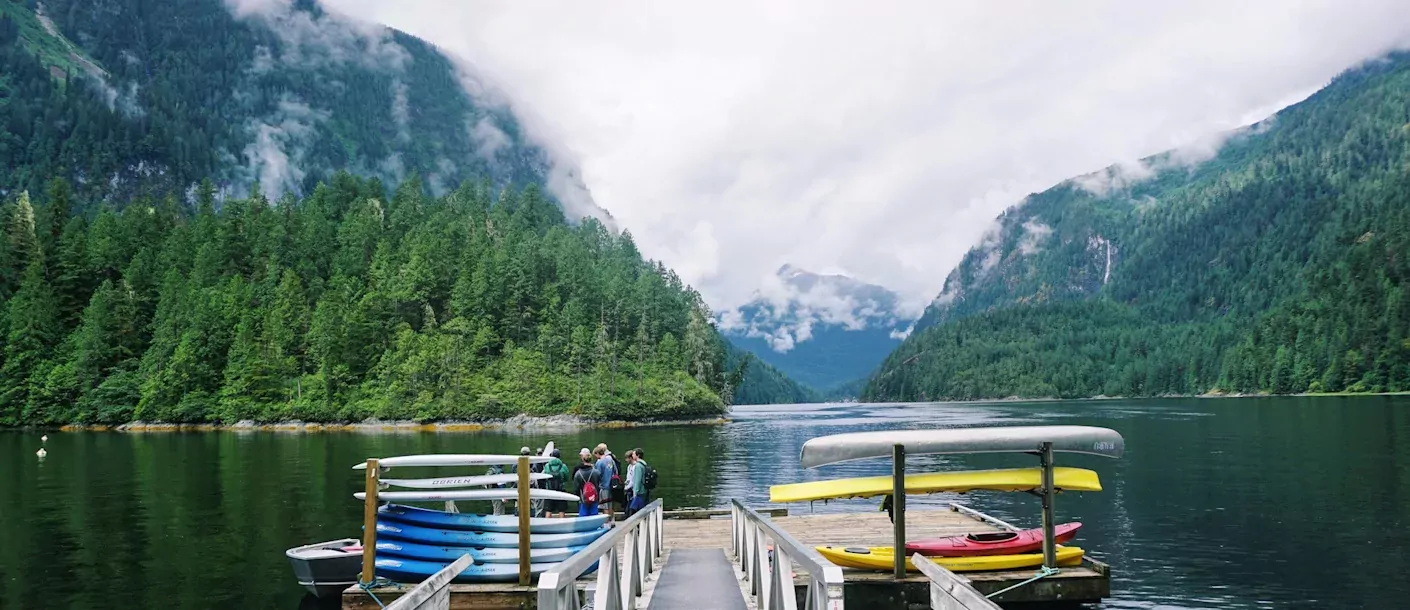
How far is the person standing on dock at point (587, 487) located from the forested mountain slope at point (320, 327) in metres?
127

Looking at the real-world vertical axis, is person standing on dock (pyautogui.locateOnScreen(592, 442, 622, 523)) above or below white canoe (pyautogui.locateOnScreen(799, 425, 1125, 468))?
below

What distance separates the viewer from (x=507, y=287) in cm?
17862

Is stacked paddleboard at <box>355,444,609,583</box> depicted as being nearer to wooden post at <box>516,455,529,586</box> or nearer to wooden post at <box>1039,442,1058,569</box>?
wooden post at <box>516,455,529,586</box>

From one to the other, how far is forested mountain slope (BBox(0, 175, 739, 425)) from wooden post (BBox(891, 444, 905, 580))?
13455 cm

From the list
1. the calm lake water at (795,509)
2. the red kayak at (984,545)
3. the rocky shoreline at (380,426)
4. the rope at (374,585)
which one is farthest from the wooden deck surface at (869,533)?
the rocky shoreline at (380,426)

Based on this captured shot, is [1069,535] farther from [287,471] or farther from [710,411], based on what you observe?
[710,411]

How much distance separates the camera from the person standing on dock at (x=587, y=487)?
85.0 feet

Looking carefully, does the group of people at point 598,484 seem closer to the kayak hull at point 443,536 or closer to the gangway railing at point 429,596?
the kayak hull at point 443,536

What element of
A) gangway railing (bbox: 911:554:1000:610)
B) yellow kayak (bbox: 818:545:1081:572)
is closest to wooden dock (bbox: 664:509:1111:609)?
yellow kayak (bbox: 818:545:1081:572)

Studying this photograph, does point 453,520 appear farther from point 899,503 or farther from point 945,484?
point 945,484

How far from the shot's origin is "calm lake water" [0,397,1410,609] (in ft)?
90.1

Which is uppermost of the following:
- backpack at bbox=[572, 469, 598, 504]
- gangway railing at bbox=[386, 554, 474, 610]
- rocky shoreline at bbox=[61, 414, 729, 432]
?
gangway railing at bbox=[386, 554, 474, 610]

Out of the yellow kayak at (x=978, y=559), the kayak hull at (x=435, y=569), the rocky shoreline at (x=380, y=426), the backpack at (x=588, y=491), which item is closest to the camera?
the kayak hull at (x=435, y=569)

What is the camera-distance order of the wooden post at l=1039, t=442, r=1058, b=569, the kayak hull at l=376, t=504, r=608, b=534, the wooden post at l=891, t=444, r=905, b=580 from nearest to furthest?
the wooden post at l=891, t=444, r=905, b=580 < the wooden post at l=1039, t=442, r=1058, b=569 < the kayak hull at l=376, t=504, r=608, b=534
